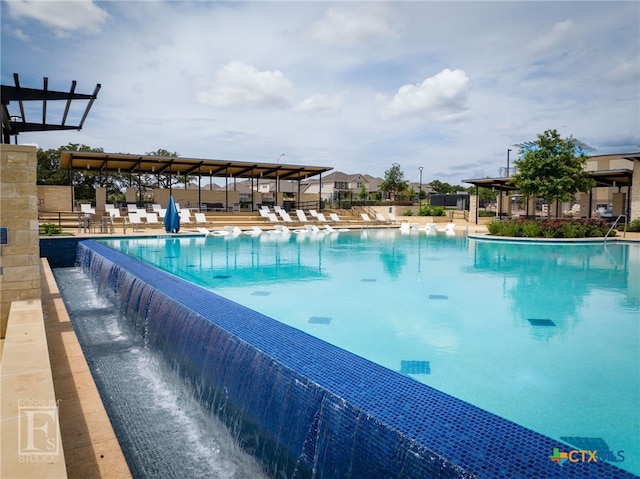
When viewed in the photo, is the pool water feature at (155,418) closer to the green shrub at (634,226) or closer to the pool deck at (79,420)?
the pool deck at (79,420)

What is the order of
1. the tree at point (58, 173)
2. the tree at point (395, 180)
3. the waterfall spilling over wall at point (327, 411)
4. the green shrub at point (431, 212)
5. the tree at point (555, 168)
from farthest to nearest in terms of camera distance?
the tree at point (395, 180) < the tree at point (58, 173) < the green shrub at point (431, 212) < the tree at point (555, 168) < the waterfall spilling over wall at point (327, 411)

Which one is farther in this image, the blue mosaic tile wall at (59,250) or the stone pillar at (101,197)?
the stone pillar at (101,197)

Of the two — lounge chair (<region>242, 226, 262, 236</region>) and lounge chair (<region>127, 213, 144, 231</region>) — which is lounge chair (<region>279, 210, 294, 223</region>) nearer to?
lounge chair (<region>242, 226, 262, 236</region>)

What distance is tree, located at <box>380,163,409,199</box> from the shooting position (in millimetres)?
56438

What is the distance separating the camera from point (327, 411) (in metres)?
2.37

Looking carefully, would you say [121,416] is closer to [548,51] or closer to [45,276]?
[45,276]

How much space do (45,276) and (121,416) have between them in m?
5.14

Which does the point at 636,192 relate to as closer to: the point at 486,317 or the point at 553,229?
the point at 553,229

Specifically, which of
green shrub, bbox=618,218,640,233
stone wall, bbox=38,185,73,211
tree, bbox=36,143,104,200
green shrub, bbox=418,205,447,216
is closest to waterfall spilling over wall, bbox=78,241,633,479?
green shrub, bbox=618,218,640,233

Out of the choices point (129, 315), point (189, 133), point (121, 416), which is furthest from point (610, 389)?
point (189, 133)

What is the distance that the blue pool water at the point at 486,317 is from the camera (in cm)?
366

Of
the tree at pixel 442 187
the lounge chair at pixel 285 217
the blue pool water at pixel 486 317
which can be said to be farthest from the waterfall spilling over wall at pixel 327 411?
the tree at pixel 442 187

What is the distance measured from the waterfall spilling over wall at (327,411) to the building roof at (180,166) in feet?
65.5

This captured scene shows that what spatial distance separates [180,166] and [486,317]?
23.8m
